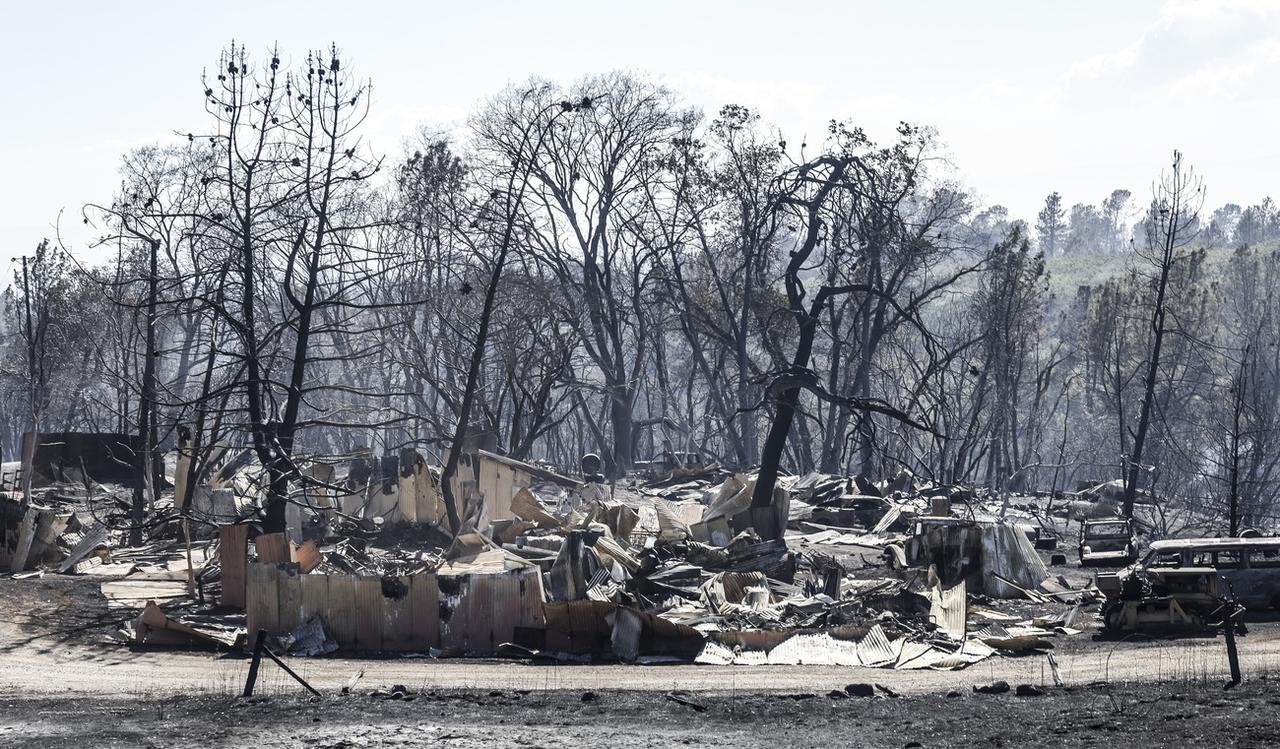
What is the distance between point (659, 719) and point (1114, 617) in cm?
→ 888

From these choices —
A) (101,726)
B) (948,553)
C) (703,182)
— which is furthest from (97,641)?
(703,182)

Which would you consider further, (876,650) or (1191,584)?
(1191,584)

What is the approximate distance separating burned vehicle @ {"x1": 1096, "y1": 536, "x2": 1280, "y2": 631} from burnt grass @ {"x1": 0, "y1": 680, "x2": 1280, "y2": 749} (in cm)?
499

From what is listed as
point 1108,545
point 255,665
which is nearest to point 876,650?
point 255,665

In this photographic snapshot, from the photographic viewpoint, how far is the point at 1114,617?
19047mm

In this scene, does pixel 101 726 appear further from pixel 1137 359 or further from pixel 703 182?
pixel 1137 359

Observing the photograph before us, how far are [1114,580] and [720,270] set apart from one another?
44266mm

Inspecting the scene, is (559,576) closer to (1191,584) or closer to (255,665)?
(255,665)

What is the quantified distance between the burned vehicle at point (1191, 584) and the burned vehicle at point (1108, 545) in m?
6.13

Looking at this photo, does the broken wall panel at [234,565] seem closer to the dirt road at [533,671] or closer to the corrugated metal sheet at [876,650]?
the dirt road at [533,671]

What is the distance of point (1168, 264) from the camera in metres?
36.7

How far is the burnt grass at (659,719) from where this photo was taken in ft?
39.2

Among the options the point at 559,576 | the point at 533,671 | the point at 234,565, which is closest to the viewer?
the point at 533,671

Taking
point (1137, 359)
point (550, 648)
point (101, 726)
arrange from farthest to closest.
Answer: point (1137, 359)
point (550, 648)
point (101, 726)
